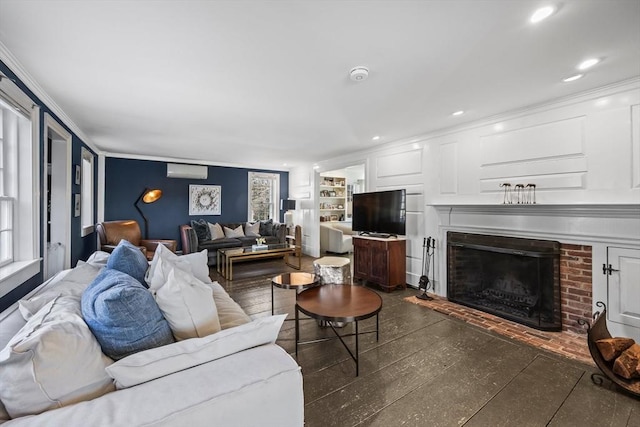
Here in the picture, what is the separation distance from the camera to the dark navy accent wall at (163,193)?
567cm

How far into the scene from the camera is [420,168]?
13.5 feet

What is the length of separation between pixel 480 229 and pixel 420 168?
1229mm

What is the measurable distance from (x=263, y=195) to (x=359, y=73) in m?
5.73

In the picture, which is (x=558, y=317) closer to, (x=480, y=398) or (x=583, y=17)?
(x=480, y=398)

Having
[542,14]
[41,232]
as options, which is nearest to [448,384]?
[542,14]

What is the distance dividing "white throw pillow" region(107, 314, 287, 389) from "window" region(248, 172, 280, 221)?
6.23 meters

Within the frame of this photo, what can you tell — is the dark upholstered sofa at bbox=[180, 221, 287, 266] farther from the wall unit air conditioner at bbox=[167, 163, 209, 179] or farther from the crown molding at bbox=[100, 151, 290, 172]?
the crown molding at bbox=[100, 151, 290, 172]

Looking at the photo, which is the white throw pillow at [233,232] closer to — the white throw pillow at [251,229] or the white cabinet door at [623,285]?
the white throw pillow at [251,229]

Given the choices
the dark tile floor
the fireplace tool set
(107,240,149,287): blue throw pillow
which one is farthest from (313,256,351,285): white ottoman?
(107,240,149,287): blue throw pillow

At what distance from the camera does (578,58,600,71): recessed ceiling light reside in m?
2.06

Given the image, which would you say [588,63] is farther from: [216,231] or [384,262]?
[216,231]

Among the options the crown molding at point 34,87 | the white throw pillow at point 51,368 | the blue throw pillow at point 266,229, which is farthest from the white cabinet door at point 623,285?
the blue throw pillow at point 266,229

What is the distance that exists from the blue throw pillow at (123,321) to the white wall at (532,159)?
3.46 metres

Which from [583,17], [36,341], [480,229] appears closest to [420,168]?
[480,229]
